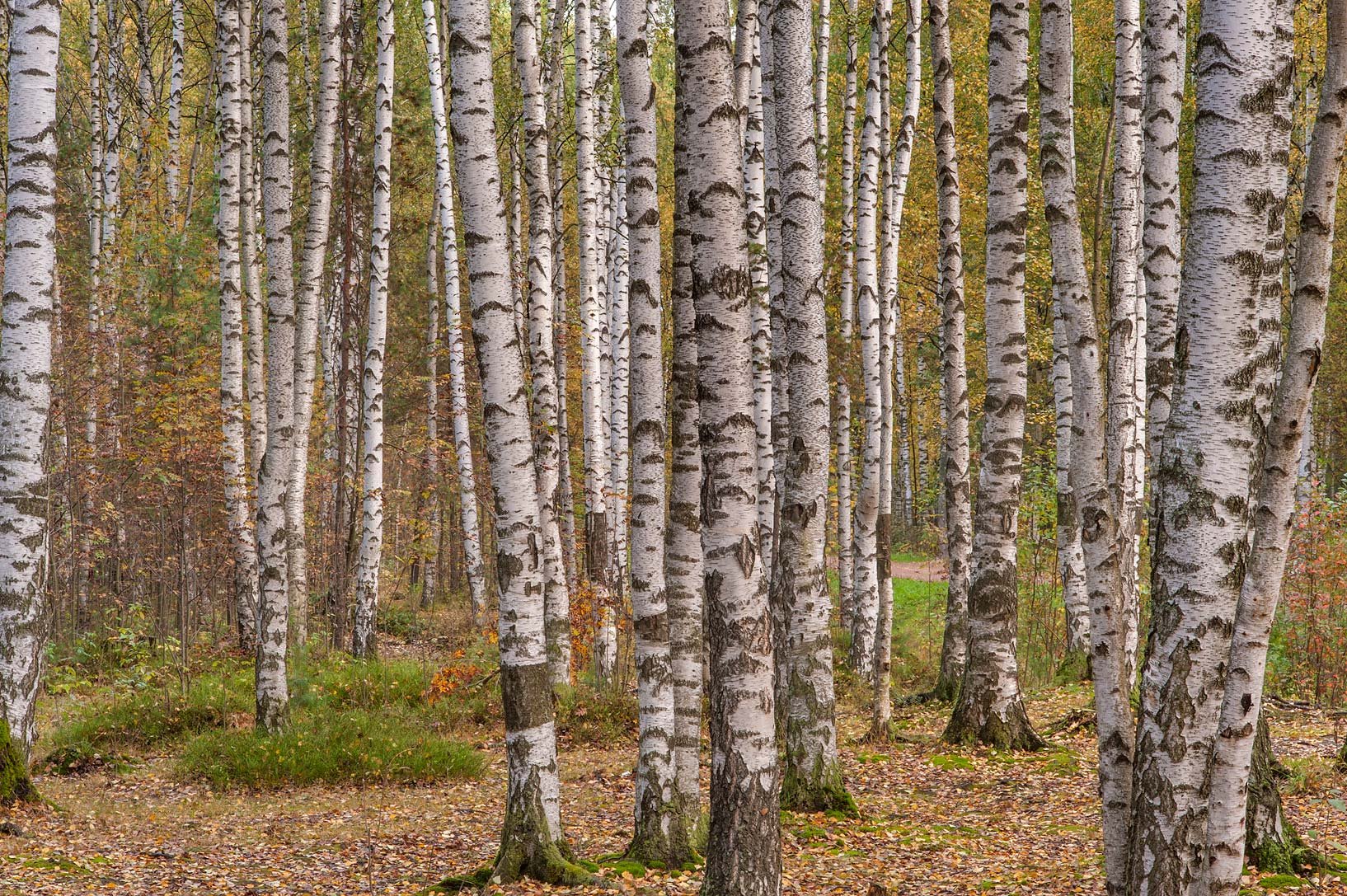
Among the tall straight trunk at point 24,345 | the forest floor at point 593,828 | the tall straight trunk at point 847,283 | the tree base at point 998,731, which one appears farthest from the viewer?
the tall straight trunk at point 847,283

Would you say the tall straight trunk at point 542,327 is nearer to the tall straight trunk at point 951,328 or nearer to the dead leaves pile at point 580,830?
the dead leaves pile at point 580,830

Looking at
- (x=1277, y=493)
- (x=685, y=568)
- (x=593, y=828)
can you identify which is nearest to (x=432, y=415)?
(x=593, y=828)

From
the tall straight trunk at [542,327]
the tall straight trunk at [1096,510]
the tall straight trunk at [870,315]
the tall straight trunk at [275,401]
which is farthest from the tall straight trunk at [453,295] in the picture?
the tall straight trunk at [1096,510]

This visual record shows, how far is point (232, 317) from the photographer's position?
11734mm

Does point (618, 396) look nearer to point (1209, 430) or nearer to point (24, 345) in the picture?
point (24, 345)

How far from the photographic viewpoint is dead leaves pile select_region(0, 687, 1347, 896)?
18.7 feet

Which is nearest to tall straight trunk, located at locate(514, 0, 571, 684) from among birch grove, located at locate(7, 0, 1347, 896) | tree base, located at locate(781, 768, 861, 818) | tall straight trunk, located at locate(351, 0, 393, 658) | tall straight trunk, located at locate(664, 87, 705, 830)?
birch grove, located at locate(7, 0, 1347, 896)

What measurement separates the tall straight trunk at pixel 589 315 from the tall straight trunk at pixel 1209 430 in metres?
8.86

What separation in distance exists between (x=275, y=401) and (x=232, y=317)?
301cm

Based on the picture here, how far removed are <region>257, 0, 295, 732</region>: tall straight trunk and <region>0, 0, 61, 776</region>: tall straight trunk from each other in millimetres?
2717

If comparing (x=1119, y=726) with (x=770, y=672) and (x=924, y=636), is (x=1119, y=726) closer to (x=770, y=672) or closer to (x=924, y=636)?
(x=770, y=672)

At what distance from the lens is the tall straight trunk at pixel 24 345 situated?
21.0 ft

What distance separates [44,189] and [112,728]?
19.0 feet

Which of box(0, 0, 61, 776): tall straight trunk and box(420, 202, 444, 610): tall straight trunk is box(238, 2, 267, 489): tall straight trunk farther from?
box(0, 0, 61, 776): tall straight trunk
